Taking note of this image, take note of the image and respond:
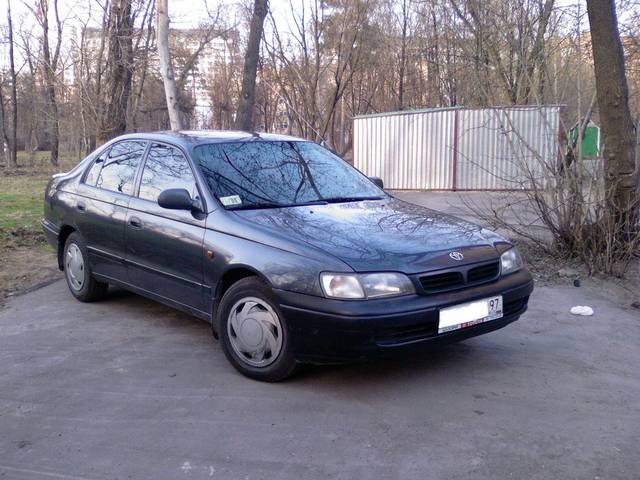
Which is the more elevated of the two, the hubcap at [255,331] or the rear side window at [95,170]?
the rear side window at [95,170]

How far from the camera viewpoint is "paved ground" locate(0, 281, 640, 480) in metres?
3.13

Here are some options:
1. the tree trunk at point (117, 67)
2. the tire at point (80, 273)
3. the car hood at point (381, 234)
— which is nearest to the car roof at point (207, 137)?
the car hood at point (381, 234)

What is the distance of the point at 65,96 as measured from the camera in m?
30.0

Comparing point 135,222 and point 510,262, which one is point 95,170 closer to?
point 135,222

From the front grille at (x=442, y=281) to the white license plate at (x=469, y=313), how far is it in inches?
5.1

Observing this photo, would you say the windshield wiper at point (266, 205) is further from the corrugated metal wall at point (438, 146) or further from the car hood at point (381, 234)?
the corrugated metal wall at point (438, 146)

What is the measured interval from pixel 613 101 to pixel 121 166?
5203 millimetres

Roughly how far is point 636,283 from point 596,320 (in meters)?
1.47

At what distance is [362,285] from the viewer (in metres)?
3.70

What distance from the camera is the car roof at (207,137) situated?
513 cm

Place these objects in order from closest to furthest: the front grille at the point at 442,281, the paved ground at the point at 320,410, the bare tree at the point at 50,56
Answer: the paved ground at the point at 320,410
the front grille at the point at 442,281
the bare tree at the point at 50,56

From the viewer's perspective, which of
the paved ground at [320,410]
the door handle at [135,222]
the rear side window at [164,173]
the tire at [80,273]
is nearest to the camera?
the paved ground at [320,410]

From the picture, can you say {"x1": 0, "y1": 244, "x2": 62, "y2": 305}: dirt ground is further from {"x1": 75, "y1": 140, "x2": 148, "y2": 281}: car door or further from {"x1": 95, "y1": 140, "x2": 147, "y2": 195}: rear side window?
{"x1": 95, "y1": 140, "x2": 147, "y2": 195}: rear side window

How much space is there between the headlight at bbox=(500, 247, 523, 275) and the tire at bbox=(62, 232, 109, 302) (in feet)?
11.8
